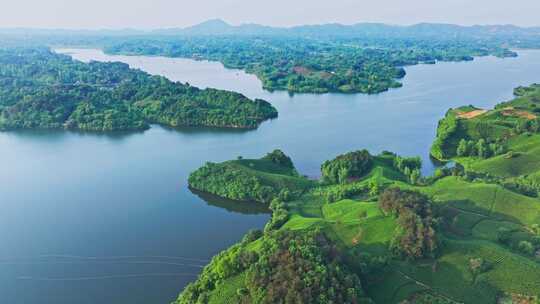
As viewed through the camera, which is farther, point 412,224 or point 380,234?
point 380,234

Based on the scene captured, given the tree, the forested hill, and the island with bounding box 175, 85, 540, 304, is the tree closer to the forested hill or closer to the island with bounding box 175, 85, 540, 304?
the island with bounding box 175, 85, 540, 304

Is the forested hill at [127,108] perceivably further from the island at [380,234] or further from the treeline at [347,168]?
the island at [380,234]

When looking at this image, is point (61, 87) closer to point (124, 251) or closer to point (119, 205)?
point (119, 205)

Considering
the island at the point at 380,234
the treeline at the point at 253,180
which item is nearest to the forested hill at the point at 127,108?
the treeline at the point at 253,180

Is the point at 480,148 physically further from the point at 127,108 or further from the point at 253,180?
the point at 127,108

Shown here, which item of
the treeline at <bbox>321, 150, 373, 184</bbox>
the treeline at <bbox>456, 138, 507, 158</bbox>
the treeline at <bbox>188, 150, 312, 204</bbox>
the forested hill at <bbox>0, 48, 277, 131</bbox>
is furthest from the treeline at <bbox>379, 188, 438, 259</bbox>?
the forested hill at <bbox>0, 48, 277, 131</bbox>

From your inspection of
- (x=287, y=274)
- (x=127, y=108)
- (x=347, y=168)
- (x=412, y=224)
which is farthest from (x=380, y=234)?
(x=127, y=108)
